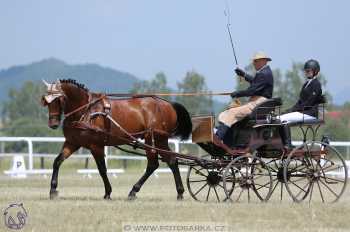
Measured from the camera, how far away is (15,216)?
13562 millimetres

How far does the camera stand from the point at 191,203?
50.7 ft

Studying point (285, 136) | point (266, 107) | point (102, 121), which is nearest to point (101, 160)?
point (102, 121)

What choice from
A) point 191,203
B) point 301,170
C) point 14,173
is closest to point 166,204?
point 191,203

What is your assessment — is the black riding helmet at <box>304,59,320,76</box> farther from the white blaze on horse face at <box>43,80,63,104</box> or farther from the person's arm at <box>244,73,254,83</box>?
the white blaze on horse face at <box>43,80,63,104</box>

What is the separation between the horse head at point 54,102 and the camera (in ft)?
53.7

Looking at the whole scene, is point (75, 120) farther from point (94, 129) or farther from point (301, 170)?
point (301, 170)

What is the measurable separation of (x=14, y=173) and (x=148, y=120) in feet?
37.9

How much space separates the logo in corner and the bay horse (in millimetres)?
2243

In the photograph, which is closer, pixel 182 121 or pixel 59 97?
pixel 59 97

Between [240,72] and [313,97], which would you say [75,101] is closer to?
[240,72]

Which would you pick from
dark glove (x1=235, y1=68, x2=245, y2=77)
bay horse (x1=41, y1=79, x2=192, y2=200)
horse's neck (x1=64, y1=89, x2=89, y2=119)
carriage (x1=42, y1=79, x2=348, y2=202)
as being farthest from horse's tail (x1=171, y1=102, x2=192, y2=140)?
horse's neck (x1=64, y1=89, x2=89, y2=119)

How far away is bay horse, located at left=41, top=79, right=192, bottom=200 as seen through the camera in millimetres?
16562

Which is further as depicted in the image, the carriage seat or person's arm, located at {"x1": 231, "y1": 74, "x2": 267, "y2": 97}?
person's arm, located at {"x1": 231, "y1": 74, "x2": 267, "y2": 97}

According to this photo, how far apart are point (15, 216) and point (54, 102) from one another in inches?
129
